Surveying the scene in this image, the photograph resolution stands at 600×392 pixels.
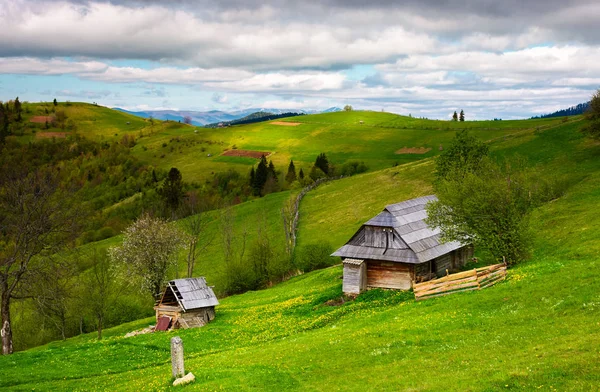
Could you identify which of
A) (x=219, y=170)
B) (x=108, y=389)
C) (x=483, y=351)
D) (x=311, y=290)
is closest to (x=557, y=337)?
(x=483, y=351)

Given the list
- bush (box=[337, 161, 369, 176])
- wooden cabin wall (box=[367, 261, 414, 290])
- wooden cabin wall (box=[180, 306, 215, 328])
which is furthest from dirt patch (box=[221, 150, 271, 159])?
wooden cabin wall (box=[367, 261, 414, 290])

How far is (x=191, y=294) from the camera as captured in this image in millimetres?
50281

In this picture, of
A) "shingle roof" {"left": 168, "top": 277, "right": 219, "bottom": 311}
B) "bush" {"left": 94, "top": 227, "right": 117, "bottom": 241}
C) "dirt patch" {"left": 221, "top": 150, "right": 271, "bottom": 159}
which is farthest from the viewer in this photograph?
"dirt patch" {"left": 221, "top": 150, "right": 271, "bottom": 159}

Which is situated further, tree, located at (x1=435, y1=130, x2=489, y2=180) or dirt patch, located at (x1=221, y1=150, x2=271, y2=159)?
dirt patch, located at (x1=221, y1=150, x2=271, y2=159)

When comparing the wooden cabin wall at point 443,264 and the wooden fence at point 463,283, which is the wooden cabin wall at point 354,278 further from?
the wooden fence at point 463,283

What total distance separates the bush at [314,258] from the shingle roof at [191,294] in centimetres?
2454

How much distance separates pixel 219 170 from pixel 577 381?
6508 inches

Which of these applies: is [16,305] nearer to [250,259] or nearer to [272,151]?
[250,259]

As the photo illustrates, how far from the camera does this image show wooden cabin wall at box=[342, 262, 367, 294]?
45.6 m

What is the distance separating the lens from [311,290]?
2080 inches

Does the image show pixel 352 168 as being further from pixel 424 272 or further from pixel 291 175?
pixel 424 272

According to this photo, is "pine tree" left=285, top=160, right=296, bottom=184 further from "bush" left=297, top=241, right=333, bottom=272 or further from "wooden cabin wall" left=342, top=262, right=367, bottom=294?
"wooden cabin wall" left=342, top=262, right=367, bottom=294

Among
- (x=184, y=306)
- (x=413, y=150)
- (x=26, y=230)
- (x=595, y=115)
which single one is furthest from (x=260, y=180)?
(x=26, y=230)

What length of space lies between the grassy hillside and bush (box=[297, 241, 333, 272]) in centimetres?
1645
